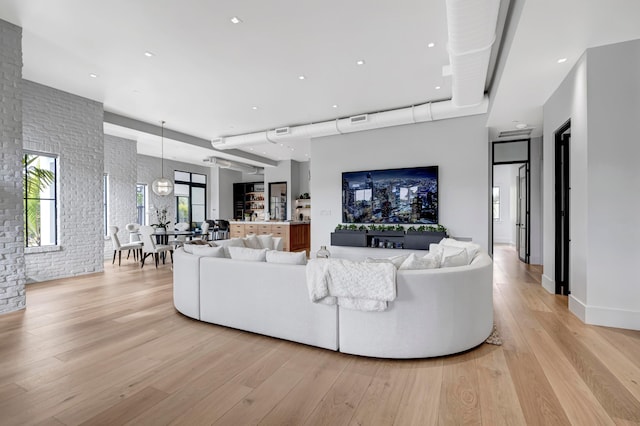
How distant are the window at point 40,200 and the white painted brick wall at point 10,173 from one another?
1877 millimetres

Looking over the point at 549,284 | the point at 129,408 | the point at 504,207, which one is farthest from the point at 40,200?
the point at 504,207

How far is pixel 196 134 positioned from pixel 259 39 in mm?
5344

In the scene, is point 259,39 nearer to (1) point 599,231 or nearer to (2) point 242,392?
(2) point 242,392

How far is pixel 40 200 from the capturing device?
5.50 meters

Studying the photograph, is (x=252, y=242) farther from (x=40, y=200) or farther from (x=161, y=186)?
(x=40, y=200)

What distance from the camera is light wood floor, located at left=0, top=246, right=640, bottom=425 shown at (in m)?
1.86

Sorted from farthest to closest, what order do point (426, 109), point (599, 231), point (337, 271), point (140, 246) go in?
point (140, 246) → point (426, 109) → point (599, 231) → point (337, 271)

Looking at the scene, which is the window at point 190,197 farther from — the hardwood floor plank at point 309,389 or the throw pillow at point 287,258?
the hardwood floor plank at point 309,389

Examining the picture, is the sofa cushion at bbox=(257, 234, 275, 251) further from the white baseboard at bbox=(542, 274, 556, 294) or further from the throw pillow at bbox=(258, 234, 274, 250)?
the white baseboard at bbox=(542, 274, 556, 294)

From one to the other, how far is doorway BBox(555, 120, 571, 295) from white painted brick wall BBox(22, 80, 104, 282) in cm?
796

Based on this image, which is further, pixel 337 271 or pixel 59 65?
pixel 59 65

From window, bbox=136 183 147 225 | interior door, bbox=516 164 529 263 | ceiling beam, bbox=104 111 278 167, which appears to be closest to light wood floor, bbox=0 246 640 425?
interior door, bbox=516 164 529 263

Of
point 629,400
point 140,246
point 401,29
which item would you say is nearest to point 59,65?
point 140,246

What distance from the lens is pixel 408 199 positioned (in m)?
6.59
